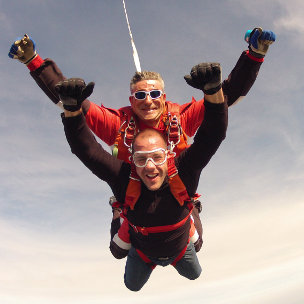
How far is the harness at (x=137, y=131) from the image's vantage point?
4207 millimetres

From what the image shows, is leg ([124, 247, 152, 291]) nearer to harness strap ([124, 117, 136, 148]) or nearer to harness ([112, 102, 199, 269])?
harness ([112, 102, 199, 269])

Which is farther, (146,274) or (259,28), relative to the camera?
(146,274)

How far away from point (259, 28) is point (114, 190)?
8.06 feet

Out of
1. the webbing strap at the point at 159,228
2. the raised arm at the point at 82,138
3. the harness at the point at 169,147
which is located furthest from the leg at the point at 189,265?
the raised arm at the point at 82,138

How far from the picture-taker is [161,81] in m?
4.96

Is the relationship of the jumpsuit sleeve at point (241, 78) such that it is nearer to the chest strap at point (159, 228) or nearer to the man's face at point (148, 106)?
the man's face at point (148, 106)

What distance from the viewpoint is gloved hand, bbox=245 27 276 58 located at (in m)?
3.45

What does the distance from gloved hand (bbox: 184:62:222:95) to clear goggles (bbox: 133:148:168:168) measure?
1017mm

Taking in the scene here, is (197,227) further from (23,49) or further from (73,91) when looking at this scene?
(23,49)

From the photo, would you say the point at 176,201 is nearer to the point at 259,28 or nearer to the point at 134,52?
the point at 259,28

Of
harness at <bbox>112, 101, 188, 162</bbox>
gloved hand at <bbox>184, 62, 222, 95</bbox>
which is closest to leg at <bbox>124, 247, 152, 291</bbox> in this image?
harness at <bbox>112, 101, 188, 162</bbox>

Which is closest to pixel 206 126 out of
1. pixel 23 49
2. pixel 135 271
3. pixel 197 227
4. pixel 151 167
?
pixel 151 167

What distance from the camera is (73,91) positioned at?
8.77 feet

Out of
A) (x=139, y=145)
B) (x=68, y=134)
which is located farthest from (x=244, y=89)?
(x=68, y=134)
